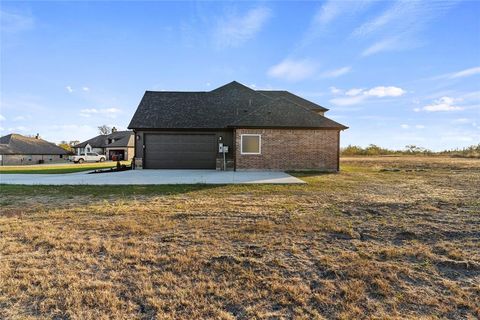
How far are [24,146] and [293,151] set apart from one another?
46771 millimetres

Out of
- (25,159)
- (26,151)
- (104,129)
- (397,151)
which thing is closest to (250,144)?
(25,159)

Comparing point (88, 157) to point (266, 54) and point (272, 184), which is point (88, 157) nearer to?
point (266, 54)

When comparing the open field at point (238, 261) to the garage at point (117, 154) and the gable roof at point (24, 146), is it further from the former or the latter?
the gable roof at point (24, 146)

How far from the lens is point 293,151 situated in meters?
15.0

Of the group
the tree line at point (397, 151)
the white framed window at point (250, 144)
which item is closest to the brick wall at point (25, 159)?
the white framed window at point (250, 144)

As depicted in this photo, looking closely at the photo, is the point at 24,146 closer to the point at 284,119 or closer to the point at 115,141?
the point at 115,141

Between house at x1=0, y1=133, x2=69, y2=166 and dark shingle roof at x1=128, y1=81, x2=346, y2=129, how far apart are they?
33.0 meters

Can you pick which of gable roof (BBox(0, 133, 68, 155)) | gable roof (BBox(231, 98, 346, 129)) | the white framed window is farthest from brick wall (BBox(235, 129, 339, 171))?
gable roof (BBox(0, 133, 68, 155))

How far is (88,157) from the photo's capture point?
3288 cm

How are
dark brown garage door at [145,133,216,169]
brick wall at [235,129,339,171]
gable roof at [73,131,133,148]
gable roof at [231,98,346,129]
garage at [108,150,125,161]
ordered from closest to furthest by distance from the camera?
1. gable roof at [231,98,346,129]
2. brick wall at [235,129,339,171]
3. dark brown garage door at [145,133,216,169]
4. garage at [108,150,125,161]
5. gable roof at [73,131,133,148]

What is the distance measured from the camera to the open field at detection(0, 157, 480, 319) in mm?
2342

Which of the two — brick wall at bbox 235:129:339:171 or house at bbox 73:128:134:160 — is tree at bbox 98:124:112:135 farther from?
brick wall at bbox 235:129:339:171

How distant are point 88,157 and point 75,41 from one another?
23020mm

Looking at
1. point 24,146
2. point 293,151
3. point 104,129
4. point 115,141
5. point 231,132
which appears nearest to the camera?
point 293,151
